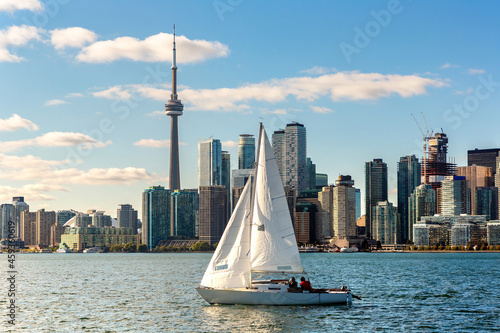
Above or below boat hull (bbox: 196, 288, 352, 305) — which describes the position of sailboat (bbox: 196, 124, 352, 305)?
above

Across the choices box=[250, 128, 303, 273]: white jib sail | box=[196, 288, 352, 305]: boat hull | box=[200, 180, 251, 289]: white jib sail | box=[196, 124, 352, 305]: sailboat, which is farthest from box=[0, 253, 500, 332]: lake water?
box=[250, 128, 303, 273]: white jib sail

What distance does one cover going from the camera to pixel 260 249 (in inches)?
2260

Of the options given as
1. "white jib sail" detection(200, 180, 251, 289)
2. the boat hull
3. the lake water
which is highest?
"white jib sail" detection(200, 180, 251, 289)

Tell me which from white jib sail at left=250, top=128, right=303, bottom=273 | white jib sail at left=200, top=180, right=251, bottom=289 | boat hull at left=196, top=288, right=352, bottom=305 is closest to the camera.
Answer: boat hull at left=196, top=288, right=352, bottom=305

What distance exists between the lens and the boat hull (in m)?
56.5

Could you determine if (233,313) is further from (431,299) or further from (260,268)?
(431,299)

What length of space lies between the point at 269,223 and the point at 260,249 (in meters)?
2.31

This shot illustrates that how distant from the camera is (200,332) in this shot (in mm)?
50188

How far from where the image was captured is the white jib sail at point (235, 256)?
5697cm

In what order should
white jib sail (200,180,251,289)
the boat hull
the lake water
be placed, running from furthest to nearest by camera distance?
Answer: white jib sail (200,180,251,289) → the boat hull → the lake water

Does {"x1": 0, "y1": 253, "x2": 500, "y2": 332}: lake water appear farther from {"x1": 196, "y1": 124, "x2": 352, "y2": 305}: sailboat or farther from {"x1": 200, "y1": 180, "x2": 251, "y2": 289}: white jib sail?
{"x1": 200, "y1": 180, "x2": 251, "y2": 289}: white jib sail

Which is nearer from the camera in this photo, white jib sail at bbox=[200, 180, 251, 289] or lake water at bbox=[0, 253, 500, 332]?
lake water at bbox=[0, 253, 500, 332]

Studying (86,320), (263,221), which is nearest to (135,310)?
(86,320)

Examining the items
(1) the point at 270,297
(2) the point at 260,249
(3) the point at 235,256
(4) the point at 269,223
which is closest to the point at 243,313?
(1) the point at 270,297
